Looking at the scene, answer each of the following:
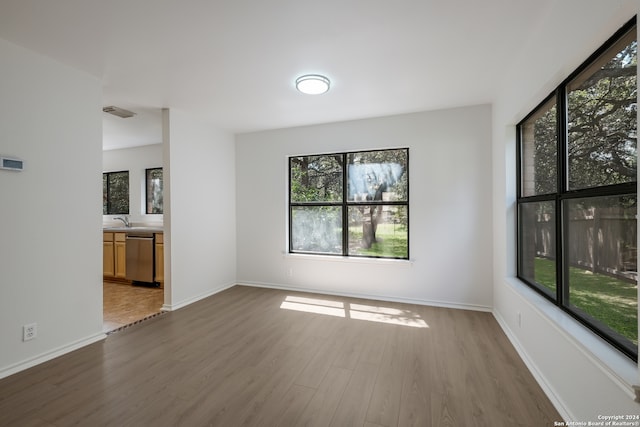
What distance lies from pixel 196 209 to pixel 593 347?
419cm

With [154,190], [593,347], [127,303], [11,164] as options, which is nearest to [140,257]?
[127,303]

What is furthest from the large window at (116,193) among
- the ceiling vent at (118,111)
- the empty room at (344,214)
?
the ceiling vent at (118,111)

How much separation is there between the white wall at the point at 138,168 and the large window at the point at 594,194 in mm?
6163

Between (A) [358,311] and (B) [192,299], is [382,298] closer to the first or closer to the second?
(A) [358,311]

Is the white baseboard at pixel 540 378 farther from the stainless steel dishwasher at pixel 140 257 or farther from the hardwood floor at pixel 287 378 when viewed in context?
the stainless steel dishwasher at pixel 140 257

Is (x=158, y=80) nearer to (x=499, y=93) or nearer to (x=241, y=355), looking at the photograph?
(x=241, y=355)

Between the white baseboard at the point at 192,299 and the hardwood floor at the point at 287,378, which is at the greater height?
the white baseboard at the point at 192,299

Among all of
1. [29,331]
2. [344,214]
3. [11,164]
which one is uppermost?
[11,164]

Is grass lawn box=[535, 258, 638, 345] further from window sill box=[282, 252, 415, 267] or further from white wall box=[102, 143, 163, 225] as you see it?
white wall box=[102, 143, 163, 225]

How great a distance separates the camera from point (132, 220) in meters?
6.06

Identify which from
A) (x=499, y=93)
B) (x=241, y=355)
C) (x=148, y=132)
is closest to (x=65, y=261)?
(x=241, y=355)

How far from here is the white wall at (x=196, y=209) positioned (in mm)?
3740

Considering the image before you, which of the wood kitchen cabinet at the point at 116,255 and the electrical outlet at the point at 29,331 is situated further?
the wood kitchen cabinet at the point at 116,255

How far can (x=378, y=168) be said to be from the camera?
4203 millimetres
